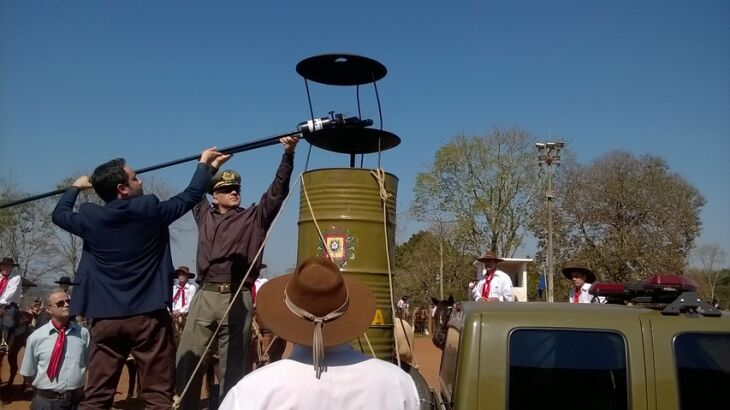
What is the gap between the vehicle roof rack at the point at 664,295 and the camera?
2.82 metres

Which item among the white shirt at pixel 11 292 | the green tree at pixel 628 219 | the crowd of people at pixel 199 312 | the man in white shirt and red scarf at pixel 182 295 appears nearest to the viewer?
the crowd of people at pixel 199 312

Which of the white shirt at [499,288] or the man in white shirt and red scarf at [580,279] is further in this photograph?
the white shirt at [499,288]

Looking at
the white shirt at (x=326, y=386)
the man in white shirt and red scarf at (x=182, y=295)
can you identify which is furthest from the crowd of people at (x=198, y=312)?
the man in white shirt and red scarf at (x=182, y=295)

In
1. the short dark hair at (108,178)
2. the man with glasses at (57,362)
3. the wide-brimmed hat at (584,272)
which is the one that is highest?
the short dark hair at (108,178)

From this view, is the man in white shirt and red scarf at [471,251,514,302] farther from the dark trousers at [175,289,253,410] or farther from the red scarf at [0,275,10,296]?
the red scarf at [0,275,10,296]

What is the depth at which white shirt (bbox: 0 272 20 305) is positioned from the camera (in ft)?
31.2

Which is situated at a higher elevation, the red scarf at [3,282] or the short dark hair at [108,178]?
the short dark hair at [108,178]

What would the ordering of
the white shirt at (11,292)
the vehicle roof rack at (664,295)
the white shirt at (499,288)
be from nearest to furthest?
the vehicle roof rack at (664,295) < the white shirt at (499,288) < the white shirt at (11,292)

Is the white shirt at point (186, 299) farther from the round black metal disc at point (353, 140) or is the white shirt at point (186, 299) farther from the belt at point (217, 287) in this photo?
the round black metal disc at point (353, 140)

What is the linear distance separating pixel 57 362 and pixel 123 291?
2524 mm

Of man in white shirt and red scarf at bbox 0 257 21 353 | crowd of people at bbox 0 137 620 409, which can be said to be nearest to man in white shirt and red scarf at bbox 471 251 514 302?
crowd of people at bbox 0 137 620 409

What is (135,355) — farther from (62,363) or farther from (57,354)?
(57,354)

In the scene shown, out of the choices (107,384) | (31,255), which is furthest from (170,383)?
(31,255)

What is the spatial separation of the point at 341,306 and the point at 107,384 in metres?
2.22
